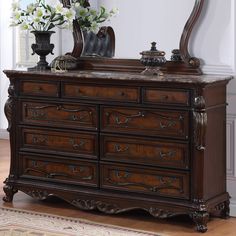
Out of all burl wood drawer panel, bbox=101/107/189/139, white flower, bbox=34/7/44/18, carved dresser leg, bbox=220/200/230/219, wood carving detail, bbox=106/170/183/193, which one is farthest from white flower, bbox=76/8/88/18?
carved dresser leg, bbox=220/200/230/219

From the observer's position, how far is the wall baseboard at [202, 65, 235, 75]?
458cm

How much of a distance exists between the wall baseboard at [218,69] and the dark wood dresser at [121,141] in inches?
4.4

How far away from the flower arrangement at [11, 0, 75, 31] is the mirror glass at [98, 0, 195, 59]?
0.27 meters

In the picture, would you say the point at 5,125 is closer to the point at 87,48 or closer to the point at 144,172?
the point at 87,48

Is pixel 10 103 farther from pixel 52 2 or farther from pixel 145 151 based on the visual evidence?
pixel 145 151

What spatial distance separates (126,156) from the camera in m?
4.50

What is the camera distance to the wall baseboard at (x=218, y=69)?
15.0 ft

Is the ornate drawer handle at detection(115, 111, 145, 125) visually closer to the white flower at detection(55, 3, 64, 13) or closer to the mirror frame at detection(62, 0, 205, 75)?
the mirror frame at detection(62, 0, 205, 75)

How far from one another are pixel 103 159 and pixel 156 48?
0.80 m

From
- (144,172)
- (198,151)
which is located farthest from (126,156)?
(198,151)

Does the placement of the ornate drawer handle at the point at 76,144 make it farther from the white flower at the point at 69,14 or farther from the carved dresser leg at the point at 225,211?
the carved dresser leg at the point at 225,211

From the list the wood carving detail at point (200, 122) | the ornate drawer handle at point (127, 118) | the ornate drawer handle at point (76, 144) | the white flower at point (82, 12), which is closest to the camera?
the wood carving detail at point (200, 122)

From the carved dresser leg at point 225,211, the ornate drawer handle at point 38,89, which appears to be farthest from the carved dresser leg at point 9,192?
the carved dresser leg at point 225,211

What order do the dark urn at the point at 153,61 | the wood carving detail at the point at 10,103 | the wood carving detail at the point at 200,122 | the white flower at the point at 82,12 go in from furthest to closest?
the white flower at the point at 82,12 → the wood carving detail at the point at 10,103 → the dark urn at the point at 153,61 → the wood carving detail at the point at 200,122
